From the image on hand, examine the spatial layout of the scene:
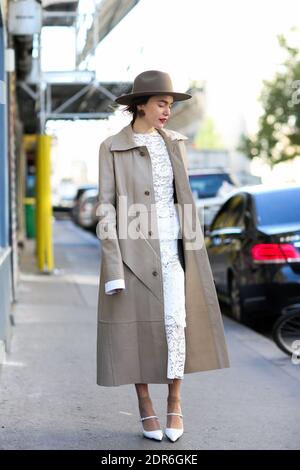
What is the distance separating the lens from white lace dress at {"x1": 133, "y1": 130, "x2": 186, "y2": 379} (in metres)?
5.34

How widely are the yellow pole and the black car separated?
613 centimetres

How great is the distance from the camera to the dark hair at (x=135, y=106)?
18.1 ft

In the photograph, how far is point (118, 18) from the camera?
16.6 metres

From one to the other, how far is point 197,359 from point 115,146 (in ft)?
3.82

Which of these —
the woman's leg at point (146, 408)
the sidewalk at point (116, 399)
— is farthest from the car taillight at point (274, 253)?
the woman's leg at point (146, 408)

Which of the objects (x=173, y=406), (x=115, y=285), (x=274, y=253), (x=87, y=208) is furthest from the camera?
(x=87, y=208)

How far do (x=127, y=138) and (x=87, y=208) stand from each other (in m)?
31.6

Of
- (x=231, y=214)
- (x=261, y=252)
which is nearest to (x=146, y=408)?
(x=261, y=252)

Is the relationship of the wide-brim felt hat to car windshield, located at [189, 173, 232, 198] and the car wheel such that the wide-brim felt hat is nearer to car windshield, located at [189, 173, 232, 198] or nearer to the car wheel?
the car wheel

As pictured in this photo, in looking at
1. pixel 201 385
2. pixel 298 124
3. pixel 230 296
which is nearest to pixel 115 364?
pixel 201 385

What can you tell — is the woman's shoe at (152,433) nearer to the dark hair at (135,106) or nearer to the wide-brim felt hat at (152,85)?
the dark hair at (135,106)

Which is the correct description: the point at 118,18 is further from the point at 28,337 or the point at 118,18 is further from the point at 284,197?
the point at 28,337

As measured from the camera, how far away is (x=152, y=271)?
5363 millimetres

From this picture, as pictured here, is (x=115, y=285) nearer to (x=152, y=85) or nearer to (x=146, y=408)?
(x=146, y=408)
